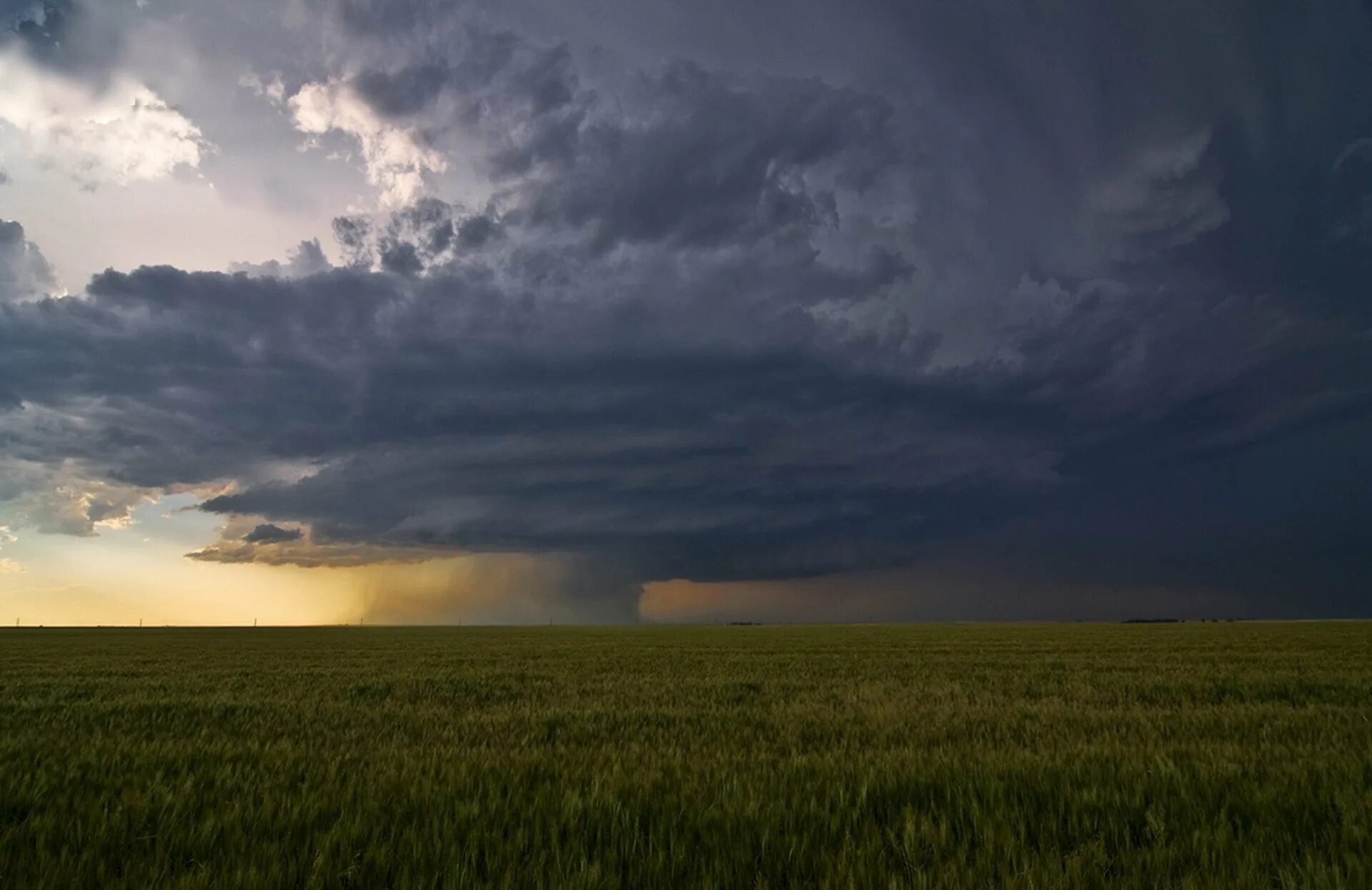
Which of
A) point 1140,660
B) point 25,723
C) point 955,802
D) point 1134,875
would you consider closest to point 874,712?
point 955,802

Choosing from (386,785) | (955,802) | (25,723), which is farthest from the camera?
(25,723)

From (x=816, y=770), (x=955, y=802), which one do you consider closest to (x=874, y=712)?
(x=816, y=770)

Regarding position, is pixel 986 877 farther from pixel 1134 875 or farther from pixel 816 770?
pixel 816 770

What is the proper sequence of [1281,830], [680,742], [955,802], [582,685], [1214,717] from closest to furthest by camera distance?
1. [1281,830]
2. [955,802]
3. [680,742]
4. [1214,717]
5. [582,685]

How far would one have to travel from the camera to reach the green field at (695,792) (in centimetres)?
384

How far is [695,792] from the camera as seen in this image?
5.36m

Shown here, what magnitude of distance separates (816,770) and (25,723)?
11.2 m

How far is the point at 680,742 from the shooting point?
26.1 ft

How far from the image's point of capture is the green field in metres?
3.84

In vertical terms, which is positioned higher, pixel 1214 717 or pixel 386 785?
pixel 386 785

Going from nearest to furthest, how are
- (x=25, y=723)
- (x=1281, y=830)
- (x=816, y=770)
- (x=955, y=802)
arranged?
(x=1281, y=830) → (x=955, y=802) → (x=816, y=770) → (x=25, y=723)

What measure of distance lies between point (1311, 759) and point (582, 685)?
1244cm

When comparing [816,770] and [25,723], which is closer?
[816,770]

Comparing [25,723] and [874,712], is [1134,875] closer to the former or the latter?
[874,712]
